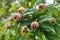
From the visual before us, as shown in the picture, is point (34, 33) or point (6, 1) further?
point (6, 1)

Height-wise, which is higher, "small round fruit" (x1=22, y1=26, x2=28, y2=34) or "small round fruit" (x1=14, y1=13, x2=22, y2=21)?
"small round fruit" (x1=14, y1=13, x2=22, y2=21)

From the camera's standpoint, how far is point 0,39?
137cm

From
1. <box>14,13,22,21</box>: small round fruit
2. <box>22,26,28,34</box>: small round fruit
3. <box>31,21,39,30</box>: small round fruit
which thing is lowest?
<box>22,26,28,34</box>: small round fruit

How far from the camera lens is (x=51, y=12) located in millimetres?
1127

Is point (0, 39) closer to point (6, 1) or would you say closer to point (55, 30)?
point (55, 30)

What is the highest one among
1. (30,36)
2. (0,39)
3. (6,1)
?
(30,36)

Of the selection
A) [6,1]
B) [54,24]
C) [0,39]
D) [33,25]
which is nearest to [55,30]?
[54,24]

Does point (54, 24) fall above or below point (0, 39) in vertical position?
above

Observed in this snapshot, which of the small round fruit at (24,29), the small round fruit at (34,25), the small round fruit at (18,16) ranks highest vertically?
the small round fruit at (18,16)

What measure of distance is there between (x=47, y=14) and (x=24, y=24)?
0.14 metres

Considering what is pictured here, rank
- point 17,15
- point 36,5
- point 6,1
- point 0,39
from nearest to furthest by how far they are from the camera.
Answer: point 17,15 < point 36,5 < point 0,39 < point 6,1

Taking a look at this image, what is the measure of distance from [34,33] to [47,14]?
5.2 inches

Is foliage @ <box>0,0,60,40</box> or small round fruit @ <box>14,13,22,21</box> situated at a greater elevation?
small round fruit @ <box>14,13,22,21</box>

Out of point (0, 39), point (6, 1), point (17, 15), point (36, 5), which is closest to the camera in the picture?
point (17, 15)
